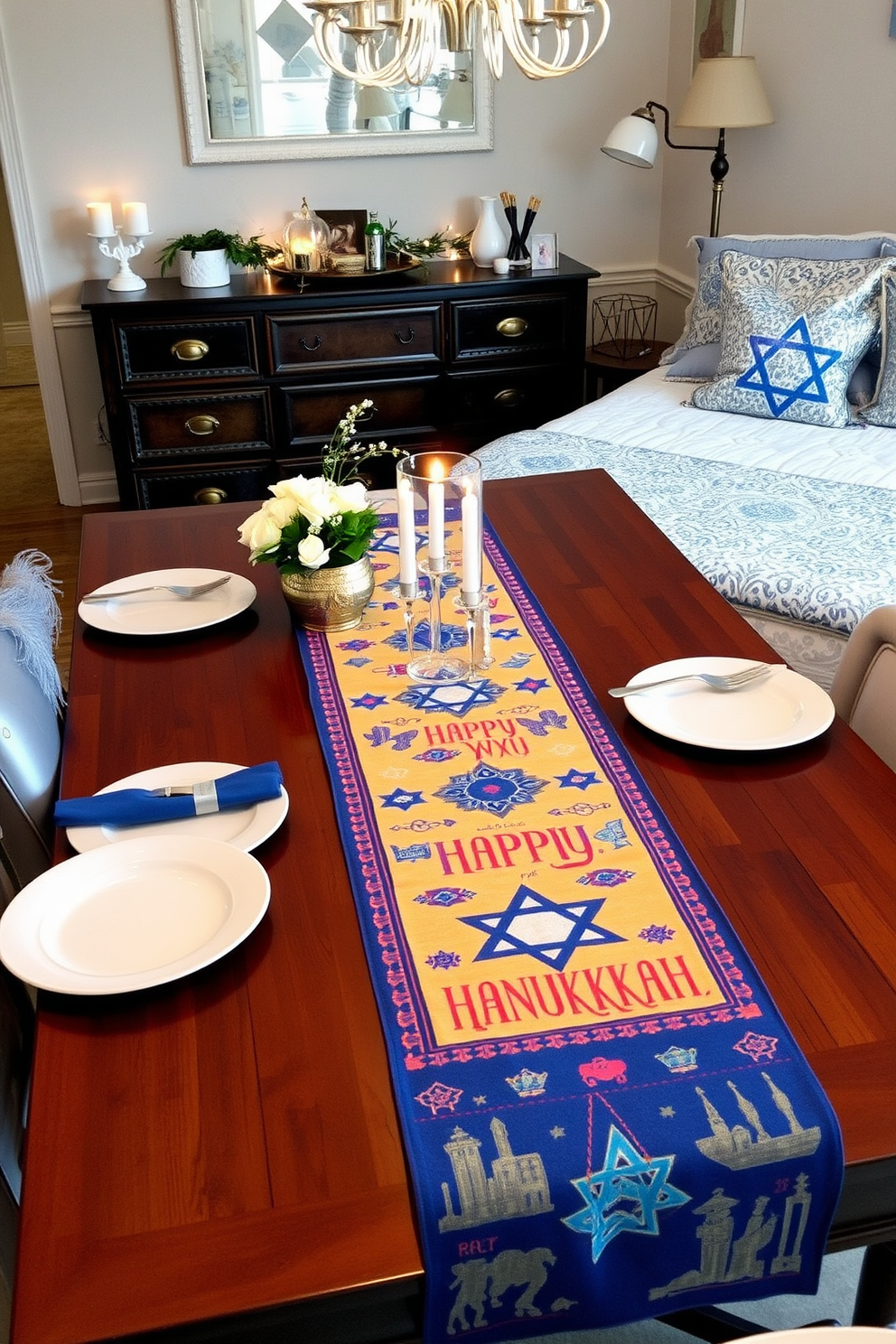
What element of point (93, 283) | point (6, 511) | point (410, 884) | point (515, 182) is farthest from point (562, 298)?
point (410, 884)

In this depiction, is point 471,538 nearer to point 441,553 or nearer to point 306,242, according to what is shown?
point 441,553

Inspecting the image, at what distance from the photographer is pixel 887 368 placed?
3127 mm

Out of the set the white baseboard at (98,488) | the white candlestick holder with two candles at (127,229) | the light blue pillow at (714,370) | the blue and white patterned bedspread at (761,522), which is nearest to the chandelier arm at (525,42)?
the blue and white patterned bedspread at (761,522)

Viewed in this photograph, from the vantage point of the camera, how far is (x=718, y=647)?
5.57 ft

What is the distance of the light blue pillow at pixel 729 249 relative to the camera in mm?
3289

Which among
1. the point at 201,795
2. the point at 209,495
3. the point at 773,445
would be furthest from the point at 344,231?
the point at 201,795

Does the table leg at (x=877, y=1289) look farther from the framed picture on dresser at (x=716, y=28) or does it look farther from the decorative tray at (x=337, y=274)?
the framed picture on dresser at (x=716, y=28)

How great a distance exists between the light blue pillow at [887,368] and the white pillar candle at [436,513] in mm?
1981

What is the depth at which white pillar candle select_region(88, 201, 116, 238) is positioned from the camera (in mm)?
3988

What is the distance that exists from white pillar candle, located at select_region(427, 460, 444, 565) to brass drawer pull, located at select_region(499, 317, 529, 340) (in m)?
2.75

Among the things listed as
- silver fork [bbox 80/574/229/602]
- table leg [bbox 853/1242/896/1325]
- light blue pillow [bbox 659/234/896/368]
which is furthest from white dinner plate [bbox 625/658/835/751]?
light blue pillow [bbox 659/234/896/368]

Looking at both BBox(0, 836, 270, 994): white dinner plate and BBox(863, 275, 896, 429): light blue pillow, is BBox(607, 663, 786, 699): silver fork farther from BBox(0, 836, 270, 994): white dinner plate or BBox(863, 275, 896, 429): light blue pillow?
BBox(863, 275, 896, 429): light blue pillow

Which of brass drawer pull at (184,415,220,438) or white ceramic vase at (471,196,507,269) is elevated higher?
white ceramic vase at (471,196,507,269)

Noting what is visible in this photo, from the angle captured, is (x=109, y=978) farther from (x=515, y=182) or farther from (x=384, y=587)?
(x=515, y=182)
